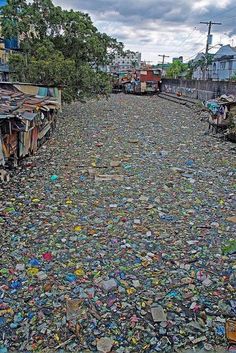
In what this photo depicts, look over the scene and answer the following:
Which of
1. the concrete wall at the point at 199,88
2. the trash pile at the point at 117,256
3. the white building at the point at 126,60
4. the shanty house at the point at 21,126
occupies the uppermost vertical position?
the white building at the point at 126,60

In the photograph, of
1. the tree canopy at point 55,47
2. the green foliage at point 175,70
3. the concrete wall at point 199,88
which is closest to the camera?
the tree canopy at point 55,47

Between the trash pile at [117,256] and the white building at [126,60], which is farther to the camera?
the white building at [126,60]

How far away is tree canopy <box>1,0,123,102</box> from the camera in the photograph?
45.5 feet

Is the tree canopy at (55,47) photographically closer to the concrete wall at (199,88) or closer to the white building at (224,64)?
the concrete wall at (199,88)

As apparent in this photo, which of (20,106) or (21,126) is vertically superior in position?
(20,106)

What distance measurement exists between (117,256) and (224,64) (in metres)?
45.8

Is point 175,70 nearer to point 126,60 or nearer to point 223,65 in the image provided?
point 126,60

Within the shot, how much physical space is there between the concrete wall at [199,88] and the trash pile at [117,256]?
10319 mm

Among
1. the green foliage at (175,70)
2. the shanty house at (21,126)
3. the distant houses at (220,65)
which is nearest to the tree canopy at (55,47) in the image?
the shanty house at (21,126)

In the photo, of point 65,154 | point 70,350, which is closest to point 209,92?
point 65,154

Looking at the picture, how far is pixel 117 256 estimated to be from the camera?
12.5ft

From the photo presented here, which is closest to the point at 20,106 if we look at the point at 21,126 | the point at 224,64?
the point at 21,126

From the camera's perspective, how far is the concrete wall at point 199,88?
1689 cm

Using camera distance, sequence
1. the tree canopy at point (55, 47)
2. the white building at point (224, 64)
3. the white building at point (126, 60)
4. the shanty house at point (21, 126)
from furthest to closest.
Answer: the white building at point (224, 64)
the white building at point (126, 60)
the tree canopy at point (55, 47)
the shanty house at point (21, 126)
